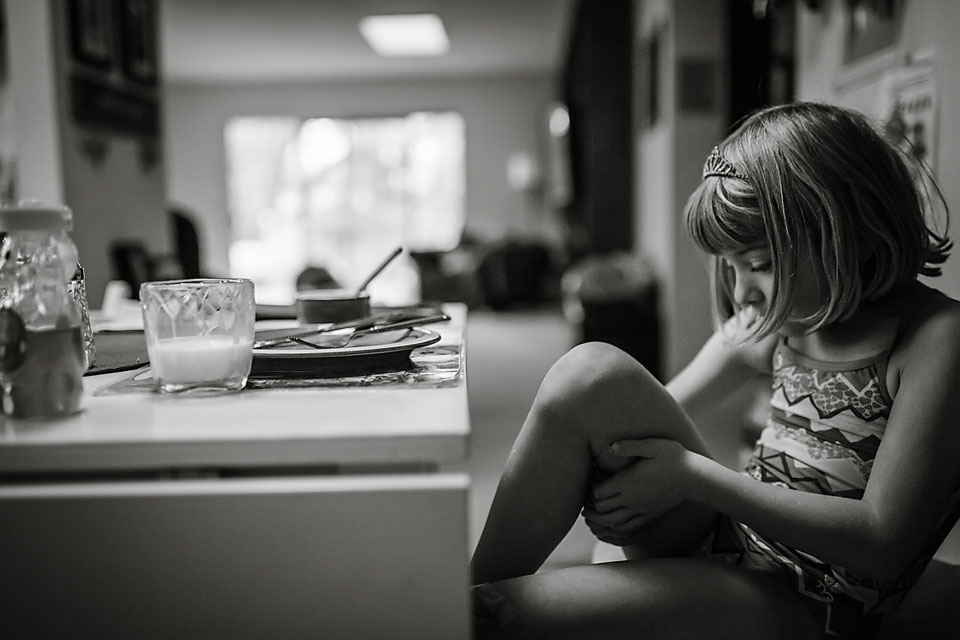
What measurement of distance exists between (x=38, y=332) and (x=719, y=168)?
765mm

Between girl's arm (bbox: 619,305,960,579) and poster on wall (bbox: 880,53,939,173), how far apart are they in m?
0.66

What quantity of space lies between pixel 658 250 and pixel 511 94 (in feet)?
20.5

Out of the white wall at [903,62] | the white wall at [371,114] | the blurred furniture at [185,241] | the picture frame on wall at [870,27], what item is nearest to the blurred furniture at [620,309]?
the blurred furniture at [185,241]

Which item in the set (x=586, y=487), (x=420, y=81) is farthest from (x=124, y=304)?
(x=420, y=81)

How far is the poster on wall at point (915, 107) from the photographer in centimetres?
147

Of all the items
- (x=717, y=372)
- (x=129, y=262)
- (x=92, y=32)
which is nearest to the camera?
(x=717, y=372)

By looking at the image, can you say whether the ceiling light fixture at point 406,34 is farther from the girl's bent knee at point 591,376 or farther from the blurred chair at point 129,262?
the girl's bent knee at point 591,376

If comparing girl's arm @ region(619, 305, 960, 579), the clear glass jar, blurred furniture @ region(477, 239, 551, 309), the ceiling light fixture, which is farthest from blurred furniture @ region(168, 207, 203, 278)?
blurred furniture @ region(477, 239, 551, 309)

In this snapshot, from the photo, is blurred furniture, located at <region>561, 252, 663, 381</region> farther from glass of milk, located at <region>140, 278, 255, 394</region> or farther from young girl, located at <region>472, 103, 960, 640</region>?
glass of milk, located at <region>140, 278, 255, 394</region>

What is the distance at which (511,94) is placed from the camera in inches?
399

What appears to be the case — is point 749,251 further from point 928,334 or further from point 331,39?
point 331,39

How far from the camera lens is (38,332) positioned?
0.71 m

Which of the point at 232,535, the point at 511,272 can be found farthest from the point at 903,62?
the point at 511,272

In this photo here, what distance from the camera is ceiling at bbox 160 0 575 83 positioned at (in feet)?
21.8
